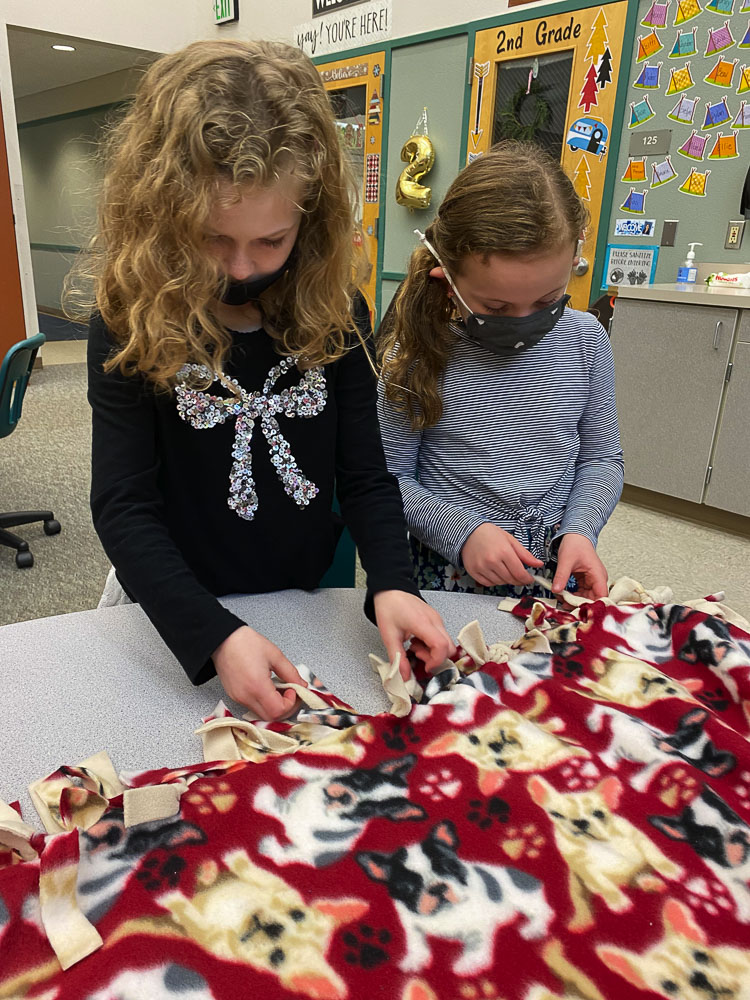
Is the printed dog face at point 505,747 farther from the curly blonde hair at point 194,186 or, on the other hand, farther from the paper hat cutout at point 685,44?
the paper hat cutout at point 685,44

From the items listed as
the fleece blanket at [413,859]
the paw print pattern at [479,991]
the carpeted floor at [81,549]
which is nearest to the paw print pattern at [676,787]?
→ the fleece blanket at [413,859]

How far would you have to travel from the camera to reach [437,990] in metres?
0.45

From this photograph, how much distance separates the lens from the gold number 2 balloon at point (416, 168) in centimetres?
420

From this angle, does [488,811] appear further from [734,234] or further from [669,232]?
[669,232]

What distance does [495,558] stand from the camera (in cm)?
96

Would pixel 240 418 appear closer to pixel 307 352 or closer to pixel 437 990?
pixel 307 352

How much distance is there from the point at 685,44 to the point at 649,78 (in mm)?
184

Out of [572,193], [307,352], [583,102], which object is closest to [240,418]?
[307,352]

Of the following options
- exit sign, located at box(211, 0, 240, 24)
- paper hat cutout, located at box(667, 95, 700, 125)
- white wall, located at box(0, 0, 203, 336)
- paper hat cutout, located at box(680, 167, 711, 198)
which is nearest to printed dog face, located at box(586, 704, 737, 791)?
paper hat cutout, located at box(680, 167, 711, 198)

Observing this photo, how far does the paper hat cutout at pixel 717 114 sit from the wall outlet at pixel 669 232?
0.37 metres

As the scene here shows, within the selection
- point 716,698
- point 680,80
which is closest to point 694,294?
point 680,80

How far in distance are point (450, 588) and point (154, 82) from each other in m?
0.77

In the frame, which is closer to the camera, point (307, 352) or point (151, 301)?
point (151, 301)

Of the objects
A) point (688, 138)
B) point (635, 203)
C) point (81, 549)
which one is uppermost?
point (688, 138)
